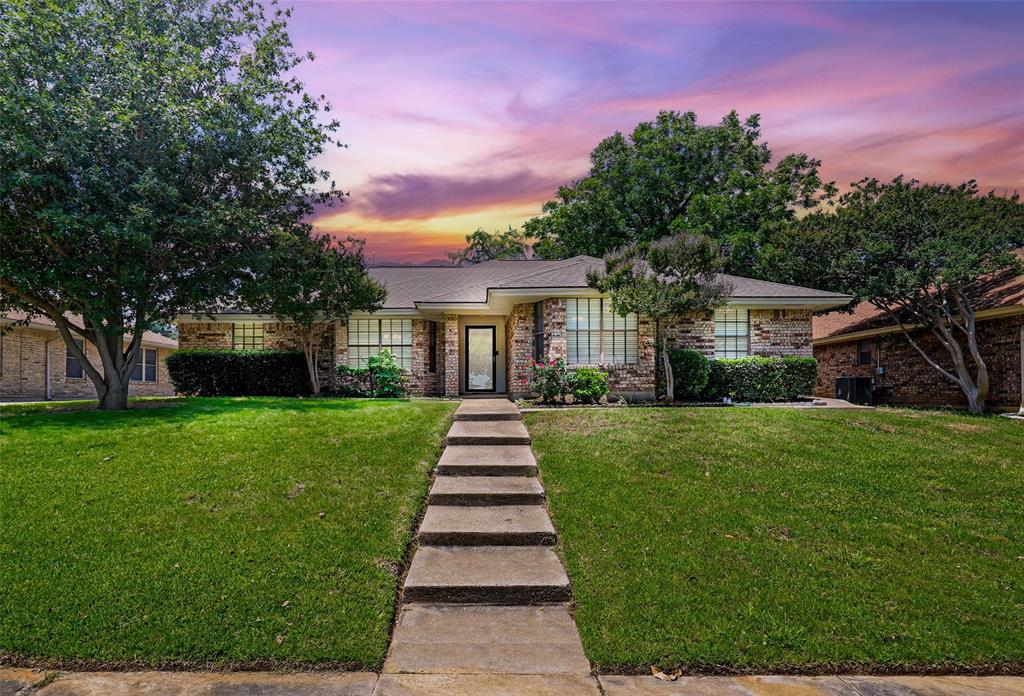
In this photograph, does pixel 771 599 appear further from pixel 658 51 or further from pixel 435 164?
pixel 435 164

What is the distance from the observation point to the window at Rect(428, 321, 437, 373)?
54.9 feet

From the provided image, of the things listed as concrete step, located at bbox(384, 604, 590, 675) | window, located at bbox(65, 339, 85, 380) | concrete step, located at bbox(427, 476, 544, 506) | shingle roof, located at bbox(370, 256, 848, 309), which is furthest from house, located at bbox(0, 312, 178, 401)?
concrete step, located at bbox(384, 604, 590, 675)

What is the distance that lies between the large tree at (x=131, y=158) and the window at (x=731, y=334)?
36.3ft

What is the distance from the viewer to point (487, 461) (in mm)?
7129

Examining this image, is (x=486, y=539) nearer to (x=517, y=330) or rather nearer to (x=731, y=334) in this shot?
(x=517, y=330)

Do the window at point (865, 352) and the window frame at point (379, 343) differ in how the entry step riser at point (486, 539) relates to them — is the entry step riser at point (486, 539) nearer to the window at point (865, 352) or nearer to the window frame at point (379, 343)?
the window frame at point (379, 343)

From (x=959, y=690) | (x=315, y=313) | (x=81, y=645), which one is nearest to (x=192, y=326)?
(x=315, y=313)

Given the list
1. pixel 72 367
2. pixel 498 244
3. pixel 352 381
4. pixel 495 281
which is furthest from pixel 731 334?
pixel 498 244

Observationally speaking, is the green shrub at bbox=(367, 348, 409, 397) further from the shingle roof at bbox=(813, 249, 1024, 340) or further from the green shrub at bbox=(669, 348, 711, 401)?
the shingle roof at bbox=(813, 249, 1024, 340)

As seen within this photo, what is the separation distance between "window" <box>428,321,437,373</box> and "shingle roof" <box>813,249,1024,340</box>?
49.1 feet

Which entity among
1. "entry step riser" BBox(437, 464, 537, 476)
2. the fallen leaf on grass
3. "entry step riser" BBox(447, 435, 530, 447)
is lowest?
the fallen leaf on grass

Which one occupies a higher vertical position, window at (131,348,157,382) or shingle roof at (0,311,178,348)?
shingle roof at (0,311,178,348)

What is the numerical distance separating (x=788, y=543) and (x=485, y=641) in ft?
10.2

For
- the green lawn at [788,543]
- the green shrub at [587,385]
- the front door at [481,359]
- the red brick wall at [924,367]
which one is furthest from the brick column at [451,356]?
the red brick wall at [924,367]
